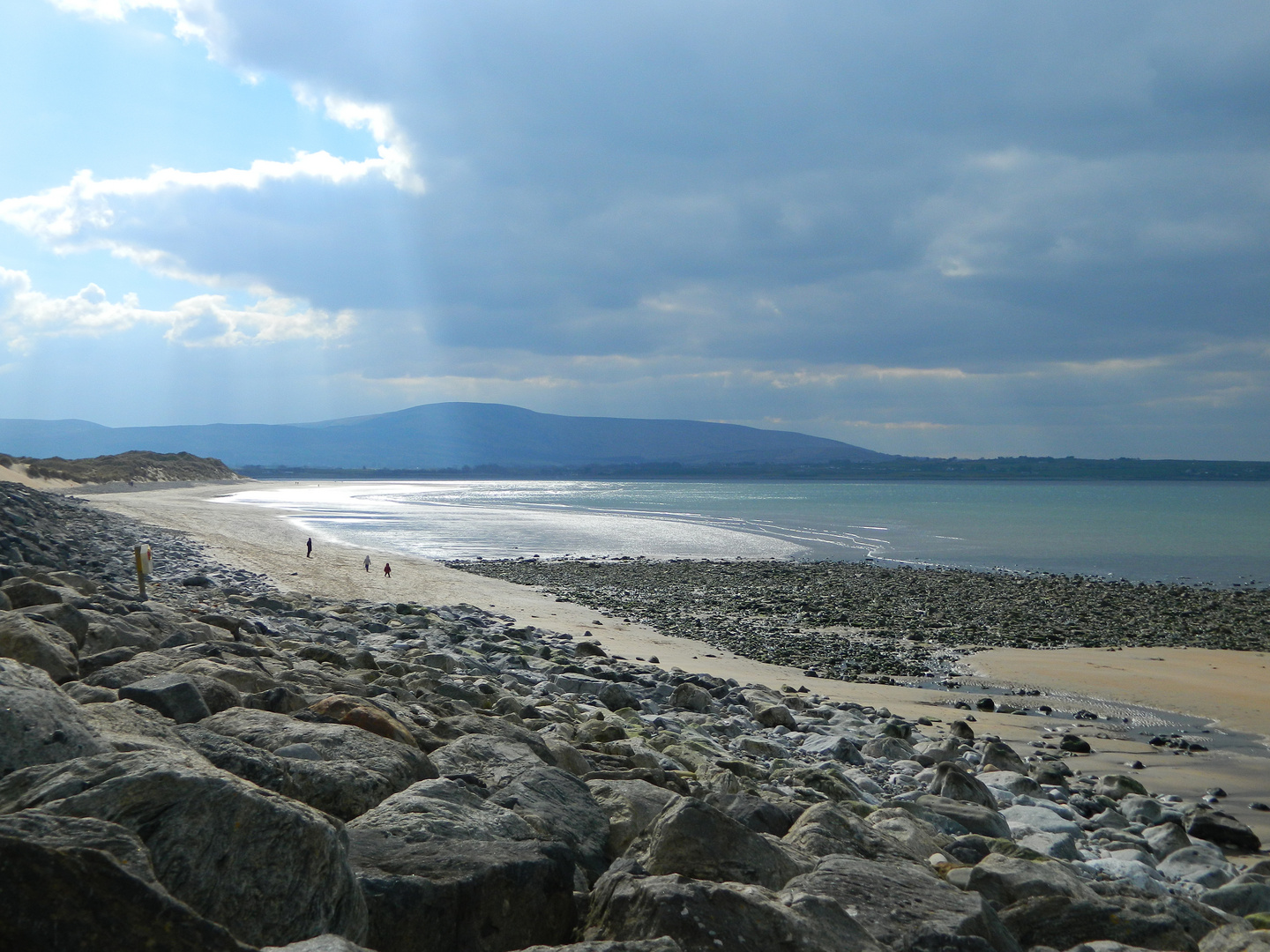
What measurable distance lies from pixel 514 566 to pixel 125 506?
1089 inches

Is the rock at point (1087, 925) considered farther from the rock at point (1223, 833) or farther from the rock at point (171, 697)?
the rock at point (171, 697)

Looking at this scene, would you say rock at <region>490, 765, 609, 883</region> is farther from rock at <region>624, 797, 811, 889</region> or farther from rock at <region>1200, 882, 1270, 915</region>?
rock at <region>1200, 882, 1270, 915</region>

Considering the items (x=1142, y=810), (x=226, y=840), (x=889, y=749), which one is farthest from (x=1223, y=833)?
(x=226, y=840)

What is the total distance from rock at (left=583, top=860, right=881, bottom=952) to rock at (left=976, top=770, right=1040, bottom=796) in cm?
539

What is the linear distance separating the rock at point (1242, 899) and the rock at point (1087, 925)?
1.92 meters

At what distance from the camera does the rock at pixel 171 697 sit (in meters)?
4.56

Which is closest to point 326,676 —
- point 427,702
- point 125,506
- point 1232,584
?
point 427,702

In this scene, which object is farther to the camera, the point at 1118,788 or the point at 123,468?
the point at 123,468

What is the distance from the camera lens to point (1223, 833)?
7133mm

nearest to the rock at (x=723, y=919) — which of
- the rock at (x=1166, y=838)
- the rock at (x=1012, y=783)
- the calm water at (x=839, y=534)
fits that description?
the rock at (x=1166, y=838)

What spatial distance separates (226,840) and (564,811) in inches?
75.9

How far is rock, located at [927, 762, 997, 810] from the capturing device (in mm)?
7094

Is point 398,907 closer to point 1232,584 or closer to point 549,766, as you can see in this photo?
point 549,766

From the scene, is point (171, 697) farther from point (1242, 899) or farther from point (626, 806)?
point (1242, 899)
